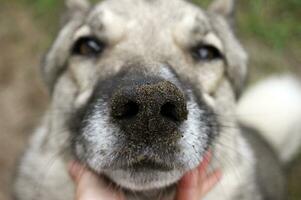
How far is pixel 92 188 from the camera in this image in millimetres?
3104

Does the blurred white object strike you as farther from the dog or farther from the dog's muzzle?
the dog's muzzle

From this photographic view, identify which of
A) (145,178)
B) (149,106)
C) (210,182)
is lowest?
(210,182)

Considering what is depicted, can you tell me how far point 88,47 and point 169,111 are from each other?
1.16m

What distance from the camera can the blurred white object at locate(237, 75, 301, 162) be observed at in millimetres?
5375

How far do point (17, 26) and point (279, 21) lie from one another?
10.5ft

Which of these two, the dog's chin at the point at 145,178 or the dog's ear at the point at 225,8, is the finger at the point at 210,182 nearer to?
the dog's chin at the point at 145,178

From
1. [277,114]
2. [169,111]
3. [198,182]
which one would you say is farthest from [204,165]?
[277,114]

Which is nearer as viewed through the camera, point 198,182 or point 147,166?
point 147,166

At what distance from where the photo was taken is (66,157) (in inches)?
141

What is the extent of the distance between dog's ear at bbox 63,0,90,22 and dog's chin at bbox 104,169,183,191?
1552 millimetres

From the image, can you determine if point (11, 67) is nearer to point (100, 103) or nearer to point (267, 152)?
point (267, 152)

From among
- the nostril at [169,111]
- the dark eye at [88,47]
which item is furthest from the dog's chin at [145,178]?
the dark eye at [88,47]

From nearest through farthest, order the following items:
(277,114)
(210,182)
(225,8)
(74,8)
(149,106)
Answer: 1. (149,106)
2. (210,182)
3. (74,8)
4. (225,8)
5. (277,114)

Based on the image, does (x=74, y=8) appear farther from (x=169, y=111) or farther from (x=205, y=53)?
(x=169, y=111)
